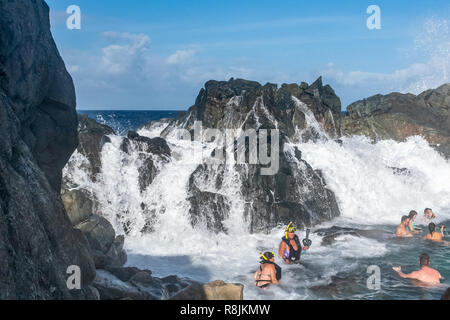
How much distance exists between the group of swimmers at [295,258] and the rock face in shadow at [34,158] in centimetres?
456


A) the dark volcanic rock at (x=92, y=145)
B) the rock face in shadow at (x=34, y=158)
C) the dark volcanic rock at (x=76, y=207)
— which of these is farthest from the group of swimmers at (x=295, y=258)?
the dark volcanic rock at (x=92, y=145)

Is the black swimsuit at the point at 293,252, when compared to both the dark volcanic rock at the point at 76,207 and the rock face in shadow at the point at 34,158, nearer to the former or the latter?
the rock face in shadow at the point at 34,158

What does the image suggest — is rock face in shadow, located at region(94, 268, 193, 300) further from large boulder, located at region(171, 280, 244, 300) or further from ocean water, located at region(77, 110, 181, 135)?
ocean water, located at region(77, 110, 181, 135)

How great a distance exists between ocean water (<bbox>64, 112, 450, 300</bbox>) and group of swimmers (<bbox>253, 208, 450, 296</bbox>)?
0.26m

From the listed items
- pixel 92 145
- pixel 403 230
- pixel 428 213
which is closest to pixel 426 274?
pixel 403 230

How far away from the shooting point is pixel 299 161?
60.7 ft

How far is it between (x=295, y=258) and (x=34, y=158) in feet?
26.8

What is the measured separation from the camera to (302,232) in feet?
51.5

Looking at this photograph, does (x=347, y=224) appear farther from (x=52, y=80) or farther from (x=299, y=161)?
(x=52, y=80)

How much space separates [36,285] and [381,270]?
989 cm

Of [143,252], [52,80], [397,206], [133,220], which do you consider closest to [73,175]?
[133,220]

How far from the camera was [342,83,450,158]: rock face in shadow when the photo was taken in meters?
32.5

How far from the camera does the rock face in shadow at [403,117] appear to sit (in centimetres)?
3253

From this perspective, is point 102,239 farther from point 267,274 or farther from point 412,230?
point 412,230
